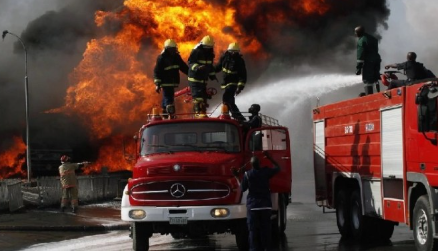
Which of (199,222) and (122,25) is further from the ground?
(122,25)

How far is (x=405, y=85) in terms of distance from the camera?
46.0 ft

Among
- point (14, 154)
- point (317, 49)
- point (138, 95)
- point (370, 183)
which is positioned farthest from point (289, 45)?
point (370, 183)

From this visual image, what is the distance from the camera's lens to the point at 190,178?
533 inches

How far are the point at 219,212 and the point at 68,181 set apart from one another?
10.9m

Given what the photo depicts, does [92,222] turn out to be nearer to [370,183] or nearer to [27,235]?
[27,235]

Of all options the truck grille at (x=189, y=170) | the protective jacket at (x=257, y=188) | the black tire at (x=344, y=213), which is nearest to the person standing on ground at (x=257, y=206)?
the protective jacket at (x=257, y=188)

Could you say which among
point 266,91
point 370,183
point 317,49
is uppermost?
point 317,49

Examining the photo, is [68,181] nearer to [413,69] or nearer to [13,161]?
[413,69]

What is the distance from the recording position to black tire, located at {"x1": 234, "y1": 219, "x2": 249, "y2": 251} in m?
13.8

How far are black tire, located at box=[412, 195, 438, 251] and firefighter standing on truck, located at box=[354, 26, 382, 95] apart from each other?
15.5 feet

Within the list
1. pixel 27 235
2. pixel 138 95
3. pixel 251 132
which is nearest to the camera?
pixel 251 132

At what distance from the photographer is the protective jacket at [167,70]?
17.1 m

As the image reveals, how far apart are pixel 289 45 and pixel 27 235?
25574mm

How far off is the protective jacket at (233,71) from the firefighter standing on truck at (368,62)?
2526 millimetres
